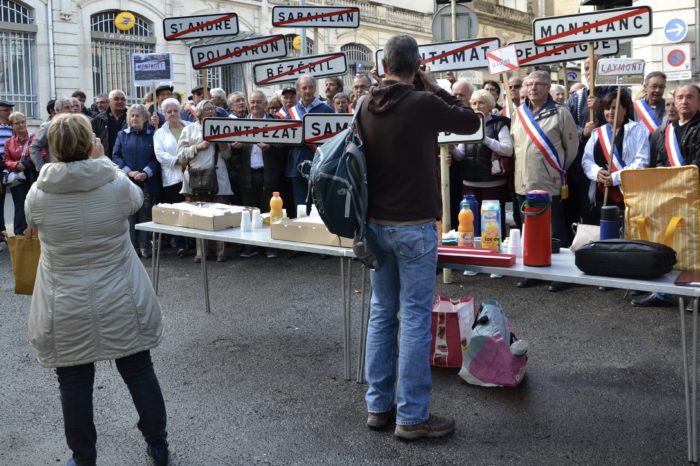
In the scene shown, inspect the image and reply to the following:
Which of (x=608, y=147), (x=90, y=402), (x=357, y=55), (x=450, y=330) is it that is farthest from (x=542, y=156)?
(x=357, y=55)

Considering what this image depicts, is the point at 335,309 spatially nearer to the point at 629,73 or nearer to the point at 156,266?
the point at 156,266

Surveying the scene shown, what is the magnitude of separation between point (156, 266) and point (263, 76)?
9.05 ft

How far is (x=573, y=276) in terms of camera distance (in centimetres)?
425

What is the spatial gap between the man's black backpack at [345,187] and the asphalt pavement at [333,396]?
1.07 metres

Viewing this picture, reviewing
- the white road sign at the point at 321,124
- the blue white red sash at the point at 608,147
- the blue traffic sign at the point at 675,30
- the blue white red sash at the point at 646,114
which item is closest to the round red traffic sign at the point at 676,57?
the blue traffic sign at the point at 675,30

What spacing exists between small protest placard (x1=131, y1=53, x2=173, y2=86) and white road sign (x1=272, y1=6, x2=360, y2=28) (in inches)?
171

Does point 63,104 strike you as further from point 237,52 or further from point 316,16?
point 316,16

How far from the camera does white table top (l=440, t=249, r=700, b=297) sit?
3.93m

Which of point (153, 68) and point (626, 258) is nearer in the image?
point (626, 258)

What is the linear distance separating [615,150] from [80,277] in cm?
515

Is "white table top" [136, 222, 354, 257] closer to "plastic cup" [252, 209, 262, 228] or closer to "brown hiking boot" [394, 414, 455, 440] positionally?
"plastic cup" [252, 209, 262, 228]

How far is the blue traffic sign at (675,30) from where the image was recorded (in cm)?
1548

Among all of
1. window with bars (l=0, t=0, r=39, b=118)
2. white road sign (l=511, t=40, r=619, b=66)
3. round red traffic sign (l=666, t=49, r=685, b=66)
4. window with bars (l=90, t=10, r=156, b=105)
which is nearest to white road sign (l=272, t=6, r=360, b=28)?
white road sign (l=511, t=40, r=619, b=66)

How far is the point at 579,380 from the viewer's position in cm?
519
